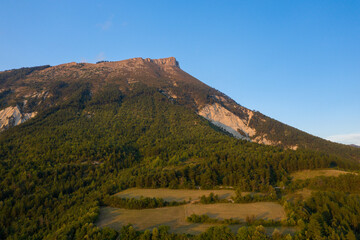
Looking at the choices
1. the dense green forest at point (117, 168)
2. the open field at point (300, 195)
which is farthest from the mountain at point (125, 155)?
the open field at point (300, 195)

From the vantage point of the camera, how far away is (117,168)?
83.0 m

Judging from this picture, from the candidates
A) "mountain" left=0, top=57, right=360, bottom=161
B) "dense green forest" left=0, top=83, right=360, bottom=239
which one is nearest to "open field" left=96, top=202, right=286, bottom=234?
"dense green forest" left=0, top=83, right=360, bottom=239

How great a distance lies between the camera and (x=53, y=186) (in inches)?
2571

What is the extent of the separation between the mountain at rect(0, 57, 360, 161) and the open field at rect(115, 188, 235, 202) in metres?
99.4

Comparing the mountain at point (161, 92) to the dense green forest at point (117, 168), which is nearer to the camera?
the dense green forest at point (117, 168)

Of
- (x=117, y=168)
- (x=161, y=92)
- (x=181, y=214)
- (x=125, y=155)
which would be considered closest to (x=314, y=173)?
(x=181, y=214)

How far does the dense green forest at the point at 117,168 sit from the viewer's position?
42.8 meters

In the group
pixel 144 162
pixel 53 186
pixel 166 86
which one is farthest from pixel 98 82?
pixel 53 186

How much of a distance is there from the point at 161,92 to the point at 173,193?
11626 centimetres

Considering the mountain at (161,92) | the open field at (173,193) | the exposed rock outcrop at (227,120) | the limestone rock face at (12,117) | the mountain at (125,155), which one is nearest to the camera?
the mountain at (125,155)

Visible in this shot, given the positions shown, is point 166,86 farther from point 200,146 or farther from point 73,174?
point 73,174

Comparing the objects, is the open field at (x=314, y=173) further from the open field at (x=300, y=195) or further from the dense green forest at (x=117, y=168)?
the open field at (x=300, y=195)

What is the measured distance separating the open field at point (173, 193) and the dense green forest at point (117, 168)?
2.57 meters

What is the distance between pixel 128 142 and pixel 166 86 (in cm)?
8745
